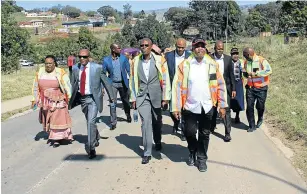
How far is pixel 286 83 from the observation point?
1511 centimetres

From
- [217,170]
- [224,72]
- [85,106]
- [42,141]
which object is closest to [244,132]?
[224,72]

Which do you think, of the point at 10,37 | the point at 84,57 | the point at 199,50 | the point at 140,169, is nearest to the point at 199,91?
the point at 199,50

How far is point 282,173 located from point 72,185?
122 inches

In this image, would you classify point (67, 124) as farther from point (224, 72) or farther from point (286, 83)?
point (286, 83)

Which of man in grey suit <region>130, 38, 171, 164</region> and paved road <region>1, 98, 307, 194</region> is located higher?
man in grey suit <region>130, 38, 171, 164</region>

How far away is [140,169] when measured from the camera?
6512 millimetres

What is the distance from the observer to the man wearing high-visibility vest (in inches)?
350

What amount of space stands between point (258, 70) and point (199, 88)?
11.1 feet

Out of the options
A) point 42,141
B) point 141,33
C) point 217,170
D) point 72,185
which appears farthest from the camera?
point 141,33

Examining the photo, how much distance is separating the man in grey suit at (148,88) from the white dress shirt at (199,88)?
809 millimetres

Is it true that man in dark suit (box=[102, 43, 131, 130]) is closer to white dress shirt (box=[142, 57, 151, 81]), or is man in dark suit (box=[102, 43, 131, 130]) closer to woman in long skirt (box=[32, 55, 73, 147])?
woman in long skirt (box=[32, 55, 73, 147])

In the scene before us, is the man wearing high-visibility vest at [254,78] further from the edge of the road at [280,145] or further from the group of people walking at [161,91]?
the edge of the road at [280,145]

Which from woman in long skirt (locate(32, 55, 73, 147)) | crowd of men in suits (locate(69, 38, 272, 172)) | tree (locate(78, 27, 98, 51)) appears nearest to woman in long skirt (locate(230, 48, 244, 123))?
crowd of men in suits (locate(69, 38, 272, 172))

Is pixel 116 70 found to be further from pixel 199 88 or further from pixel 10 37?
pixel 10 37
